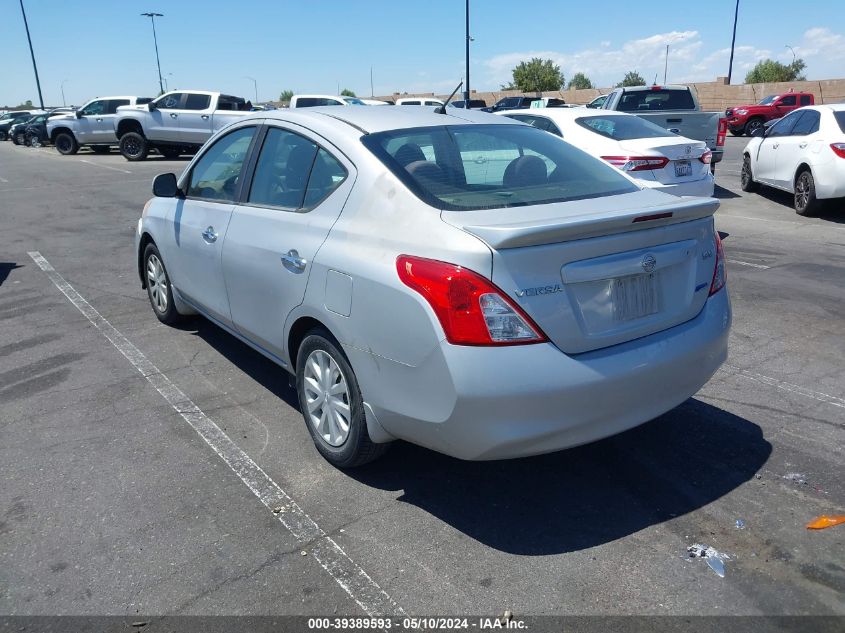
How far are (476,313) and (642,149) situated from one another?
666cm

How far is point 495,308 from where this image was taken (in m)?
2.76

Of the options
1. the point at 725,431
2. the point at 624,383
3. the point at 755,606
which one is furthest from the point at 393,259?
the point at 725,431

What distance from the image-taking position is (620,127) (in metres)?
9.34

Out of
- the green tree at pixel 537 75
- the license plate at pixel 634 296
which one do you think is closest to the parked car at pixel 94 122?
the license plate at pixel 634 296

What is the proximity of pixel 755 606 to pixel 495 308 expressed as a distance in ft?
4.76

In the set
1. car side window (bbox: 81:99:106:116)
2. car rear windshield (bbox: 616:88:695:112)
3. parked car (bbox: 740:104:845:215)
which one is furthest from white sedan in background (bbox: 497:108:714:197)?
car side window (bbox: 81:99:106:116)

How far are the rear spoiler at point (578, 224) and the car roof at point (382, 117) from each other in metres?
1.00

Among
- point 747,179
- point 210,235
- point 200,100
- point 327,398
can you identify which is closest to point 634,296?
point 327,398

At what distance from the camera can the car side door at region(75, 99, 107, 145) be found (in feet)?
85.3

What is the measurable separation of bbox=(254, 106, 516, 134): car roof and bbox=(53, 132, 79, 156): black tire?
27022 millimetres

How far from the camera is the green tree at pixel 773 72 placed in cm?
7967

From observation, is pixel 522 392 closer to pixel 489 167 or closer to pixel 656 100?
pixel 489 167

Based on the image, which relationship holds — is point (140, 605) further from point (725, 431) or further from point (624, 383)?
point (725, 431)

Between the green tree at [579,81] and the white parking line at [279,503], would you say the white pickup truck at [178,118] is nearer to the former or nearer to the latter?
the white parking line at [279,503]
